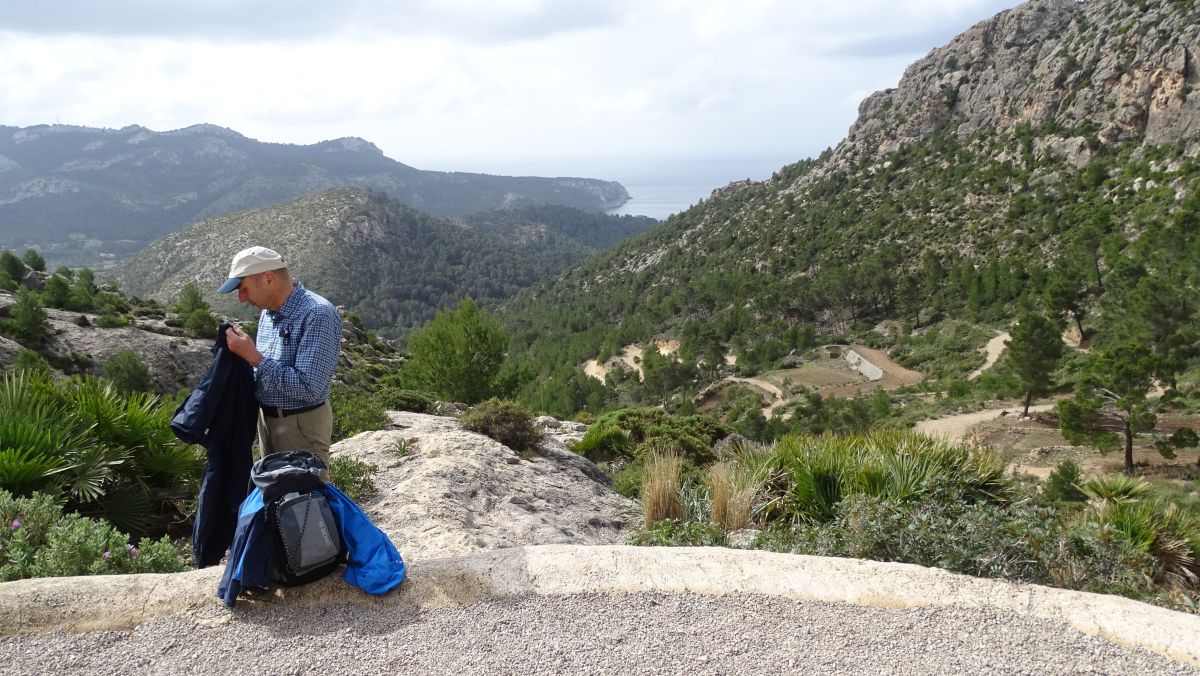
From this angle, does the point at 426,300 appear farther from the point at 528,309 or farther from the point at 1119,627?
the point at 1119,627

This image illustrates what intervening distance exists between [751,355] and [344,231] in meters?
86.5

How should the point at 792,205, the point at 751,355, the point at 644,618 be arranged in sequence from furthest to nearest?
the point at 792,205 → the point at 751,355 → the point at 644,618

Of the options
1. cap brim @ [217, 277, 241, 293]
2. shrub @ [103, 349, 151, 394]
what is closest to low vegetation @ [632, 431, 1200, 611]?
cap brim @ [217, 277, 241, 293]

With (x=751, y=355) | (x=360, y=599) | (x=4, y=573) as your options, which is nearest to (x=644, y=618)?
(x=360, y=599)

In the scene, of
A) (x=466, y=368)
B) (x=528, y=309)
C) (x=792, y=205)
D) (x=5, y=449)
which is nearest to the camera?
(x=5, y=449)

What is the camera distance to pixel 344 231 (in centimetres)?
11256

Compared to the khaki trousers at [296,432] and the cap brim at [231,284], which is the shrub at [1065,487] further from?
the cap brim at [231,284]

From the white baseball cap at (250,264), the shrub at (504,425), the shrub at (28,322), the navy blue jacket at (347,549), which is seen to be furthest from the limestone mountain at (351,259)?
the navy blue jacket at (347,549)

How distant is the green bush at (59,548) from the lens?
3.55 meters

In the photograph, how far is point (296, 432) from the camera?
12.0 ft

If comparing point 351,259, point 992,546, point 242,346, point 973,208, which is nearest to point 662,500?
point 992,546

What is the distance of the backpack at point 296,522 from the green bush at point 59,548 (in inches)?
49.5

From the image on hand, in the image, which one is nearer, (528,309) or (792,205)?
(792,205)

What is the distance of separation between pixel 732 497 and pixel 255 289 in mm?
4267
